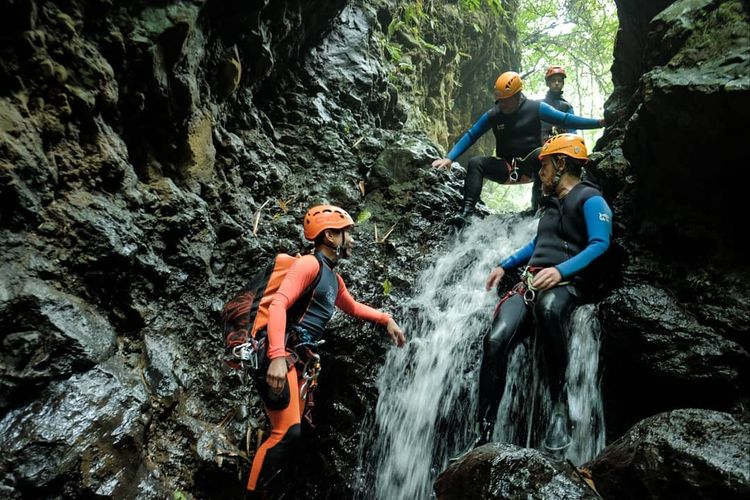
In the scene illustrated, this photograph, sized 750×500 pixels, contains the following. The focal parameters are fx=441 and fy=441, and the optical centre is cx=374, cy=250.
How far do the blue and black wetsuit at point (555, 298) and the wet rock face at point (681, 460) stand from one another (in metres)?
1.08

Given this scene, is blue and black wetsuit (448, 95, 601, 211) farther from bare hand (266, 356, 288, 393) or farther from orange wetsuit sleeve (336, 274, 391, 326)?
bare hand (266, 356, 288, 393)

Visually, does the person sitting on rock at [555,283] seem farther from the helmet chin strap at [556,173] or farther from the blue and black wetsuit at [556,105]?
the blue and black wetsuit at [556,105]

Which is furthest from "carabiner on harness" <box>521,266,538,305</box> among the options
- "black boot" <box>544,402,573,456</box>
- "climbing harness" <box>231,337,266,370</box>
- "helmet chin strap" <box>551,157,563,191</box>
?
"climbing harness" <box>231,337,266,370</box>

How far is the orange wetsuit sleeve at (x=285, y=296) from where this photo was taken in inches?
139

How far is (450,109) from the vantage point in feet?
41.4

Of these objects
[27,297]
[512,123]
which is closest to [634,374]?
[512,123]

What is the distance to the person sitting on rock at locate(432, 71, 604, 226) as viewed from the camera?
661 centimetres

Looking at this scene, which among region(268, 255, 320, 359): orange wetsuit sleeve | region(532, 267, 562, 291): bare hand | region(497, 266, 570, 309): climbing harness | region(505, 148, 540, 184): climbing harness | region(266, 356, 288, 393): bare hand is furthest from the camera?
region(505, 148, 540, 184): climbing harness

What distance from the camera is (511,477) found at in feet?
8.32

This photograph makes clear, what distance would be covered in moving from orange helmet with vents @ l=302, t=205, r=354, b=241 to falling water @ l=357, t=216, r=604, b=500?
160 centimetres

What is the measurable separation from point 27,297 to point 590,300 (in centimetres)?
487

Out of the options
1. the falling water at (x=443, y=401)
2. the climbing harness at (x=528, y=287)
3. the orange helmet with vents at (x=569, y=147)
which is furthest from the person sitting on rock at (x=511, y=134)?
the climbing harness at (x=528, y=287)

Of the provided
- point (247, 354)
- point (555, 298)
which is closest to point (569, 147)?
point (555, 298)

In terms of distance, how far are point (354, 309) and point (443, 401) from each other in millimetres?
1317
